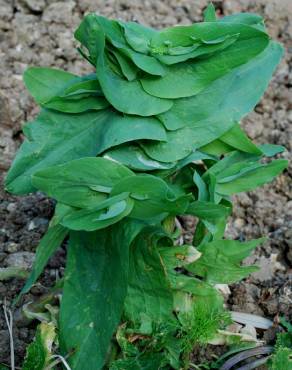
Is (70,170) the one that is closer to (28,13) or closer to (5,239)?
(5,239)

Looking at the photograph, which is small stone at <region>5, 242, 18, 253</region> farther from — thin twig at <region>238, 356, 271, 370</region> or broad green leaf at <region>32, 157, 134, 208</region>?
thin twig at <region>238, 356, 271, 370</region>

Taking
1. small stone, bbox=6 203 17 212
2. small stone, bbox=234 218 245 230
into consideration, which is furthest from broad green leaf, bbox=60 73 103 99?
small stone, bbox=234 218 245 230

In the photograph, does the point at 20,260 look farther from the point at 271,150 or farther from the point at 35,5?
the point at 35,5

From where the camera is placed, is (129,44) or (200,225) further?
(200,225)

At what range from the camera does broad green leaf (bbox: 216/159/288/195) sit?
5.22ft

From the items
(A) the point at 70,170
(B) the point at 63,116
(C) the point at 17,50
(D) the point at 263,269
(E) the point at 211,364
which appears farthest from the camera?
(C) the point at 17,50

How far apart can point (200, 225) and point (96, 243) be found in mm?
271

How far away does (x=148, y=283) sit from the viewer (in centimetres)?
157

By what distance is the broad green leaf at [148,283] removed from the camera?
153cm

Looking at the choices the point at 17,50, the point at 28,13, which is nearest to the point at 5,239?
the point at 17,50

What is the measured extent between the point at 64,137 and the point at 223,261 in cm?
43

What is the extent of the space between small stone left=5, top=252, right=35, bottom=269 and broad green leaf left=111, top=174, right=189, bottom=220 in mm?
494

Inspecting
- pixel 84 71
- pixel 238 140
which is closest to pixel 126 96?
pixel 238 140

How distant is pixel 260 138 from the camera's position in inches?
92.8
